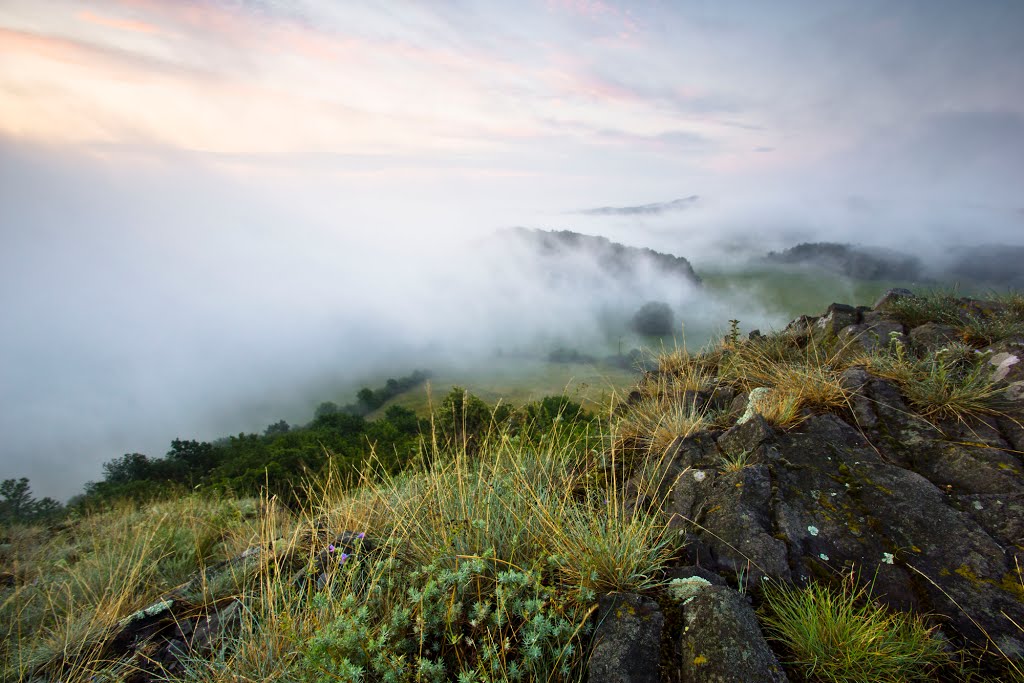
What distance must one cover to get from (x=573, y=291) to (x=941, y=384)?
187382 mm

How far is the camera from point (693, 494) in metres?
3.82

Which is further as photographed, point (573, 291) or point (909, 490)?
point (573, 291)

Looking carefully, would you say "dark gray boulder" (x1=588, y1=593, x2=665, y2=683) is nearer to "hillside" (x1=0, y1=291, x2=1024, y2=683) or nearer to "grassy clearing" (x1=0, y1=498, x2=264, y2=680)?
"hillside" (x1=0, y1=291, x2=1024, y2=683)

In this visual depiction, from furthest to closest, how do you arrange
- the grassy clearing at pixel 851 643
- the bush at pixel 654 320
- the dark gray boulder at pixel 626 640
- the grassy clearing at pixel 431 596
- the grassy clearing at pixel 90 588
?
the bush at pixel 654 320, the grassy clearing at pixel 90 588, the grassy clearing at pixel 431 596, the dark gray boulder at pixel 626 640, the grassy clearing at pixel 851 643

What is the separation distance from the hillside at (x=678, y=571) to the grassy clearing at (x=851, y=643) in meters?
0.01

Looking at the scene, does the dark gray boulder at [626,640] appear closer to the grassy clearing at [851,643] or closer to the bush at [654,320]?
the grassy clearing at [851,643]

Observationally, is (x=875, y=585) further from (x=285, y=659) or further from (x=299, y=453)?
(x=299, y=453)

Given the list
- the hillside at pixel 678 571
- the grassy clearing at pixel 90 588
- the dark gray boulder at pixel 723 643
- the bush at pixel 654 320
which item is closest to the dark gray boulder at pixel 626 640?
the hillside at pixel 678 571

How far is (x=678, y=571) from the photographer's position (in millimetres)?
2875

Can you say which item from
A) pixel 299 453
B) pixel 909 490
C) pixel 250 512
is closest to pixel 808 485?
pixel 909 490

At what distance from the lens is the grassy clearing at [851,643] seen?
6.98 ft

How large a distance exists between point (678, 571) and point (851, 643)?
0.91 metres

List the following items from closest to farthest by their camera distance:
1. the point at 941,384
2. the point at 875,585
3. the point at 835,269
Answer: the point at 875,585 < the point at 941,384 < the point at 835,269

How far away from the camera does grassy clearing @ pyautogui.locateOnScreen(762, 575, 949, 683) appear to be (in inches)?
83.8
